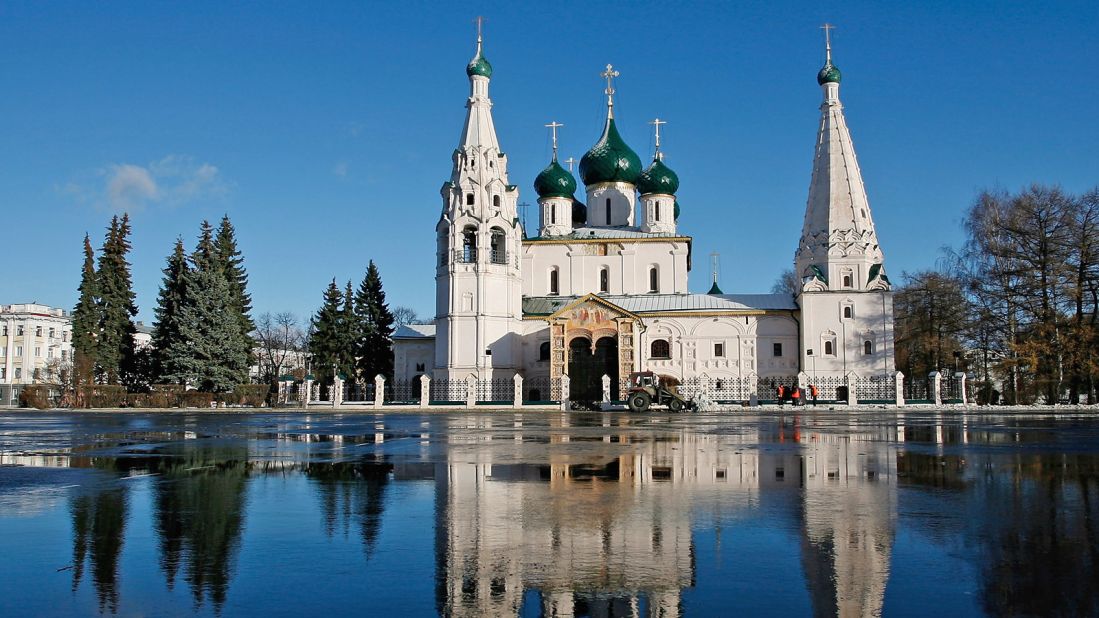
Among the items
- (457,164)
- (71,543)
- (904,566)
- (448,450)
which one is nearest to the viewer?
(904,566)

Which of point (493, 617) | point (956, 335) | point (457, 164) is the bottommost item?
point (493, 617)

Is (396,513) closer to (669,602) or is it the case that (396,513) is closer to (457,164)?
(669,602)

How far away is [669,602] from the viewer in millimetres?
4719

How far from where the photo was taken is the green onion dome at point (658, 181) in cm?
4906

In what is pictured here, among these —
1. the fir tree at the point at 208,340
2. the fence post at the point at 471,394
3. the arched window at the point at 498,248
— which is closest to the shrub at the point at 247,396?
the fir tree at the point at 208,340

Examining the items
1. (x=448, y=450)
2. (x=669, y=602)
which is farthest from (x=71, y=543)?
(x=448, y=450)

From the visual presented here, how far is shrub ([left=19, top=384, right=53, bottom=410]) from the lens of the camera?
4256cm

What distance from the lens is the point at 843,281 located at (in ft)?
140

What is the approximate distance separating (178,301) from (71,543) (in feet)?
137

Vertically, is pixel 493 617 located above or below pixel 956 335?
below

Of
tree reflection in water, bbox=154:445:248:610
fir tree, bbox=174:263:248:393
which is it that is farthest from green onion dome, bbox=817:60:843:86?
tree reflection in water, bbox=154:445:248:610

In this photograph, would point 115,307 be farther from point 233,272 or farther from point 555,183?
point 555,183

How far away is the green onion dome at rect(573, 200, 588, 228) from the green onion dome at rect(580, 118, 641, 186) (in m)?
1.68

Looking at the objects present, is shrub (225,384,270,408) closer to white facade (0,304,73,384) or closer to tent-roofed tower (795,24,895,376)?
tent-roofed tower (795,24,895,376)
